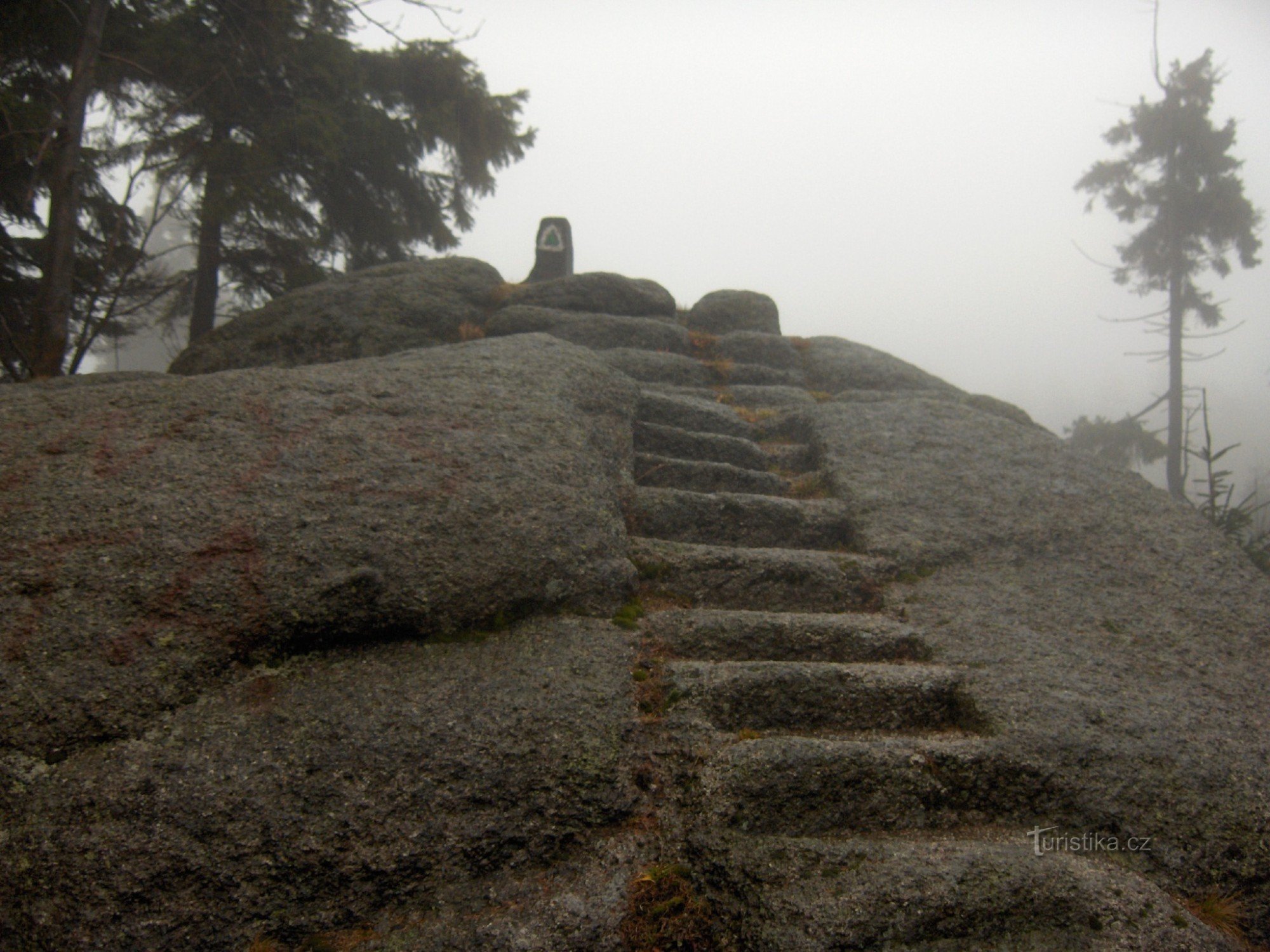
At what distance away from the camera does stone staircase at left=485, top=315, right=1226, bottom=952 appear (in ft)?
8.11

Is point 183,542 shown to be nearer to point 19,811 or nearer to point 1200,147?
point 19,811

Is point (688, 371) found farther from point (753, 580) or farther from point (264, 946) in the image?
point (264, 946)

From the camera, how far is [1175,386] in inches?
701

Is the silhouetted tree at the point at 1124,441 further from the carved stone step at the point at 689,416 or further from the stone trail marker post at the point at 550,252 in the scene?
the carved stone step at the point at 689,416

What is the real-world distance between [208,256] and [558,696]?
964cm

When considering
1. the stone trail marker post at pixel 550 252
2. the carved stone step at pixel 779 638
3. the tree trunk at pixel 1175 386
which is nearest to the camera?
the carved stone step at pixel 779 638

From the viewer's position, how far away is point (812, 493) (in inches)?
208

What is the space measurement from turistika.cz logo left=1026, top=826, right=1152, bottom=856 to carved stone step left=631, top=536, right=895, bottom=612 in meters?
1.45

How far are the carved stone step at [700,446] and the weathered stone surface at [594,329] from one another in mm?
2284

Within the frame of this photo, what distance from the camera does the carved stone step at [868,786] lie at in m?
2.81

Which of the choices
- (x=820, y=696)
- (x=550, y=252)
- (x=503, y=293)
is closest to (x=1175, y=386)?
(x=550, y=252)

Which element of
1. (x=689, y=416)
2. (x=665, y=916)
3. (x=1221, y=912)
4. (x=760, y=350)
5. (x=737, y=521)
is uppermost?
(x=760, y=350)

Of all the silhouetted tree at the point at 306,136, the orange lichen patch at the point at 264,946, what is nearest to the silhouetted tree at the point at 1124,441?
the silhouetted tree at the point at 306,136

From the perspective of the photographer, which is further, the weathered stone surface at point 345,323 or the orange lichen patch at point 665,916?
the weathered stone surface at point 345,323
